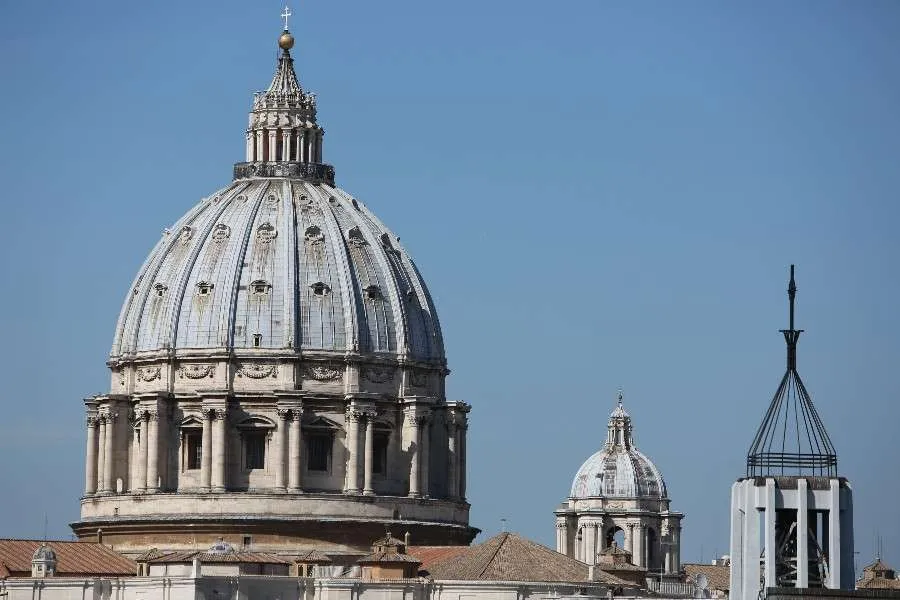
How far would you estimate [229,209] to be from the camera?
130 m

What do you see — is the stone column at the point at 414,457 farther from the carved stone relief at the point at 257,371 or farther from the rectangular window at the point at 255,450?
the rectangular window at the point at 255,450

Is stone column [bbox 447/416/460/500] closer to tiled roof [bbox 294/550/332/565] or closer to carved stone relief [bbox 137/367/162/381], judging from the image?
tiled roof [bbox 294/550/332/565]

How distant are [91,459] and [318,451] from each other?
944cm

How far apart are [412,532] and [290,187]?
15.4 m

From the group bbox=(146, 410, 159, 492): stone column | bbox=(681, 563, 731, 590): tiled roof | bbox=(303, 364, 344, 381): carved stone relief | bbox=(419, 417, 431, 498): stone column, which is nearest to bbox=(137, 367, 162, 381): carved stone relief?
bbox=(146, 410, 159, 492): stone column

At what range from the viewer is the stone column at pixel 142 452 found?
125938 millimetres

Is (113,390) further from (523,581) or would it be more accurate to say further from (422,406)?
(523,581)

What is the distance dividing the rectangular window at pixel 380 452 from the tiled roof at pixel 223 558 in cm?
970

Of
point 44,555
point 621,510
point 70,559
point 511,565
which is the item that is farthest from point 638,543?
point 44,555

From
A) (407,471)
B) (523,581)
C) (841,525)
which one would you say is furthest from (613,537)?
(841,525)

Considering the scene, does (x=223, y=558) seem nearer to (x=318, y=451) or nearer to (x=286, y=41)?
(x=318, y=451)

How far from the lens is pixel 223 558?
112m

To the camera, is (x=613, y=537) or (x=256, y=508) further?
(x=613, y=537)

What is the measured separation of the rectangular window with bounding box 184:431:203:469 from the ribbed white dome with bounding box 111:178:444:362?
11.8 ft
